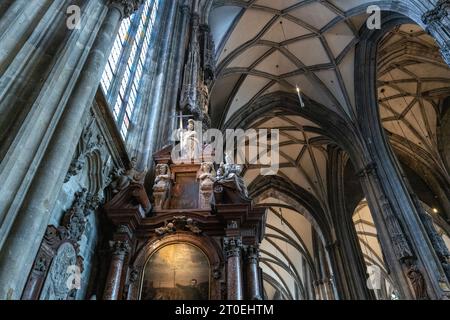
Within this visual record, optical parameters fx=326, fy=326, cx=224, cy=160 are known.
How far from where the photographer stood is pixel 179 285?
5.14m

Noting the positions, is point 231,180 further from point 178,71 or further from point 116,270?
point 178,71

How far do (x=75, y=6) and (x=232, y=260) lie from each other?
4163mm

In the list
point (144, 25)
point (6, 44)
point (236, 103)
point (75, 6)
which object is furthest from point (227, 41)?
point (6, 44)

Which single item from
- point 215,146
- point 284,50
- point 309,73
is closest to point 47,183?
point 215,146

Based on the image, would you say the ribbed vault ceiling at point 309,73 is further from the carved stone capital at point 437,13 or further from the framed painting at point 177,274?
the framed painting at point 177,274

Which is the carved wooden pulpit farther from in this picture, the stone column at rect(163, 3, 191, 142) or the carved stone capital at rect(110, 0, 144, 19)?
the carved stone capital at rect(110, 0, 144, 19)

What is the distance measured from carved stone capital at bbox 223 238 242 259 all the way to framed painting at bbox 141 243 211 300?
39 cm

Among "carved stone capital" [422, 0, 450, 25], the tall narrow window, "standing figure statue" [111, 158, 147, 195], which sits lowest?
"standing figure statue" [111, 158, 147, 195]

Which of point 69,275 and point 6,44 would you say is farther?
point 69,275

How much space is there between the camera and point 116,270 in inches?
196

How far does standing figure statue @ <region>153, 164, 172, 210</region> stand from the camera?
6172 millimetres

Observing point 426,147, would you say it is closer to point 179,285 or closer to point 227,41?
point 227,41

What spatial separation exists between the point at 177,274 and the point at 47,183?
287cm

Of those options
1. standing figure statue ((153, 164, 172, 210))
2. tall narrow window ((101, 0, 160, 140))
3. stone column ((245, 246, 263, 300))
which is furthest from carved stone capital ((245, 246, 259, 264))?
tall narrow window ((101, 0, 160, 140))
